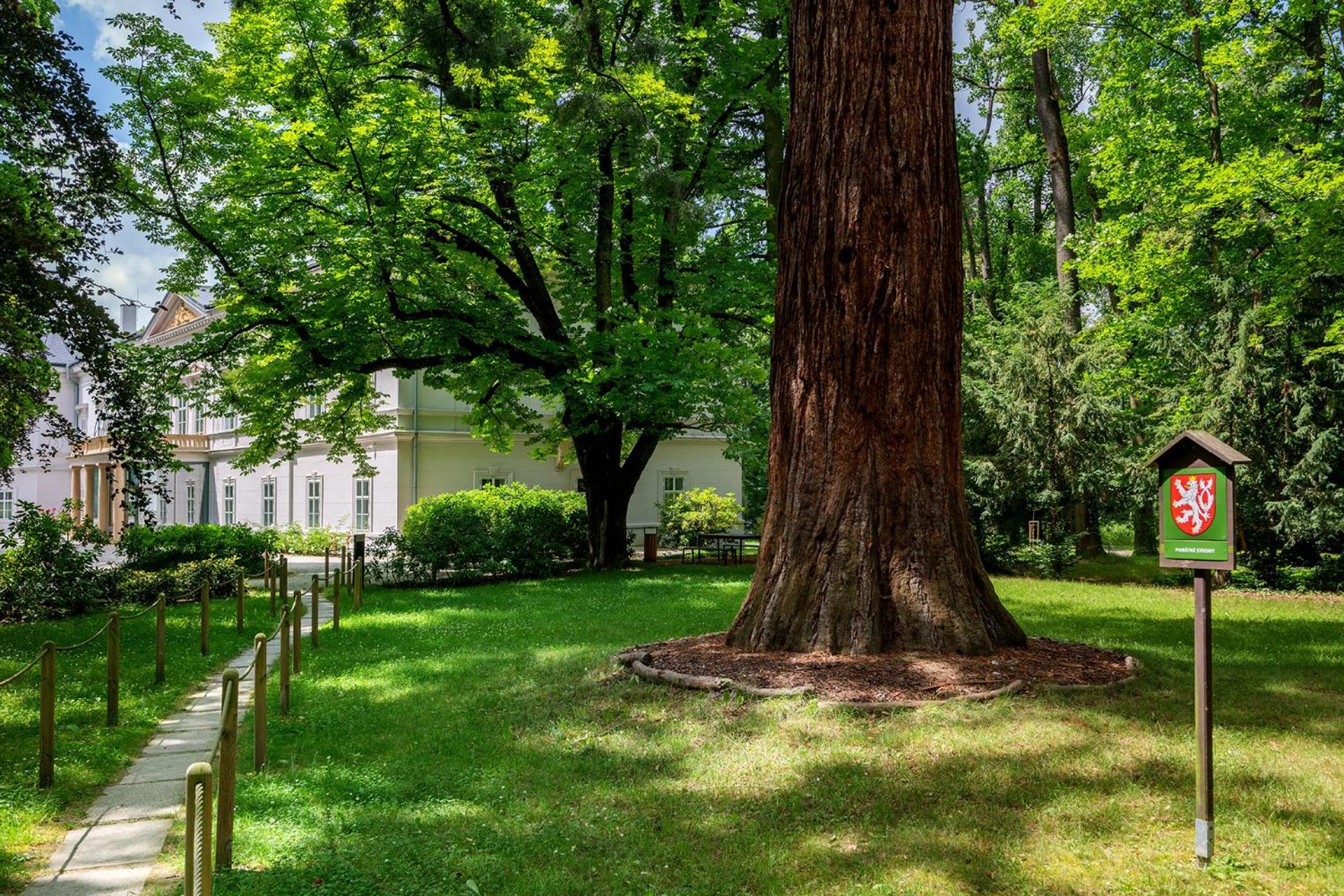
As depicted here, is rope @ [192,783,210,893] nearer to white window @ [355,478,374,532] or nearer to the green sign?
the green sign

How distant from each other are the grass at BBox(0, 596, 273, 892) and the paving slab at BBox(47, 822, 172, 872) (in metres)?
0.15

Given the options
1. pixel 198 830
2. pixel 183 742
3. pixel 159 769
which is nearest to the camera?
pixel 198 830

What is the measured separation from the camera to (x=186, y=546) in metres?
20.0

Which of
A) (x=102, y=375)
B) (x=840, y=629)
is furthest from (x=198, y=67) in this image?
(x=840, y=629)

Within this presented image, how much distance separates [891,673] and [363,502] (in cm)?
2650

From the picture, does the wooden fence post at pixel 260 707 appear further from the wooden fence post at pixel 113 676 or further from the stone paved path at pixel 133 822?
the wooden fence post at pixel 113 676

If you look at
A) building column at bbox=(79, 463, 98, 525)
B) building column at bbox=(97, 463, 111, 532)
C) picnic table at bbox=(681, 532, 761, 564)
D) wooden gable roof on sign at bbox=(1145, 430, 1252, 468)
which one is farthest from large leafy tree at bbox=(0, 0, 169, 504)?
building column at bbox=(79, 463, 98, 525)

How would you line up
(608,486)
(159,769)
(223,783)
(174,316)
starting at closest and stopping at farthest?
(223,783) → (159,769) → (608,486) → (174,316)

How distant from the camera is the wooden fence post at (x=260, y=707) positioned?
21.4ft

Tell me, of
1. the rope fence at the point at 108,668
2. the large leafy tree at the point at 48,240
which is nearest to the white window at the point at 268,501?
the large leafy tree at the point at 48,240

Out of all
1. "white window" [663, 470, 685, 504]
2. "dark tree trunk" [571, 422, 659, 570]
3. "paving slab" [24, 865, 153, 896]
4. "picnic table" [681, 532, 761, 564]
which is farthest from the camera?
"white window" [663, 470, 685, 504]

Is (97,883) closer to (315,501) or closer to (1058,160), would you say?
(1058,160)

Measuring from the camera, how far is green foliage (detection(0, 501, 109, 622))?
1559cm

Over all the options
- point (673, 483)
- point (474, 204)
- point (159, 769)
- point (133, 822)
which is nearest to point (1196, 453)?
point (133, 822)
